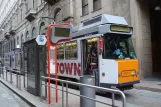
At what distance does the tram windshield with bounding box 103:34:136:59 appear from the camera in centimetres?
1174

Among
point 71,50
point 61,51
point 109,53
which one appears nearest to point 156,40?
point 61,51

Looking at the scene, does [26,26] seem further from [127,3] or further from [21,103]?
[21,103]

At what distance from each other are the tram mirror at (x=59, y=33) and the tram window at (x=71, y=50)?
4728 millimetres

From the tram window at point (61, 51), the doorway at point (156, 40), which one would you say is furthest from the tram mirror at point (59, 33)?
the doorway at point (156, 40)

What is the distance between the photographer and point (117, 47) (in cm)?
1198

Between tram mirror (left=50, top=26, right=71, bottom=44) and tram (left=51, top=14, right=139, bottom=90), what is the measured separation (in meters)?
2.13

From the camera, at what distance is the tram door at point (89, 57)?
1232 centimetres

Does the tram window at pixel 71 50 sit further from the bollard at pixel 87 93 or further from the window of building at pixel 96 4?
the window of building at pixel 96 4

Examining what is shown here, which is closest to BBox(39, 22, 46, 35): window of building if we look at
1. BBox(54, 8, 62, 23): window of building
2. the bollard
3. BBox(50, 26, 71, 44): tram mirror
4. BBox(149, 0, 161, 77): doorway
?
BBox(54, 8, 62, 23): window of building

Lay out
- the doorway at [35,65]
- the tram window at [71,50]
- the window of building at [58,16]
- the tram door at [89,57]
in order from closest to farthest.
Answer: the doorway at [35,65] < the tram door at [89,57] < the tram window at [71,50] < the window of building at [58,16]

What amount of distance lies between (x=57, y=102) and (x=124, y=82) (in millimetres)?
3271

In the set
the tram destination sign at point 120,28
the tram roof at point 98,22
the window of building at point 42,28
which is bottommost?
the tram destination sign at point 120,28

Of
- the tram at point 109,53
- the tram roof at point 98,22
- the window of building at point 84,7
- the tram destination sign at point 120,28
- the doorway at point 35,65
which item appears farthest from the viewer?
the window of building at point 84,7

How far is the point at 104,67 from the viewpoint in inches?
462
